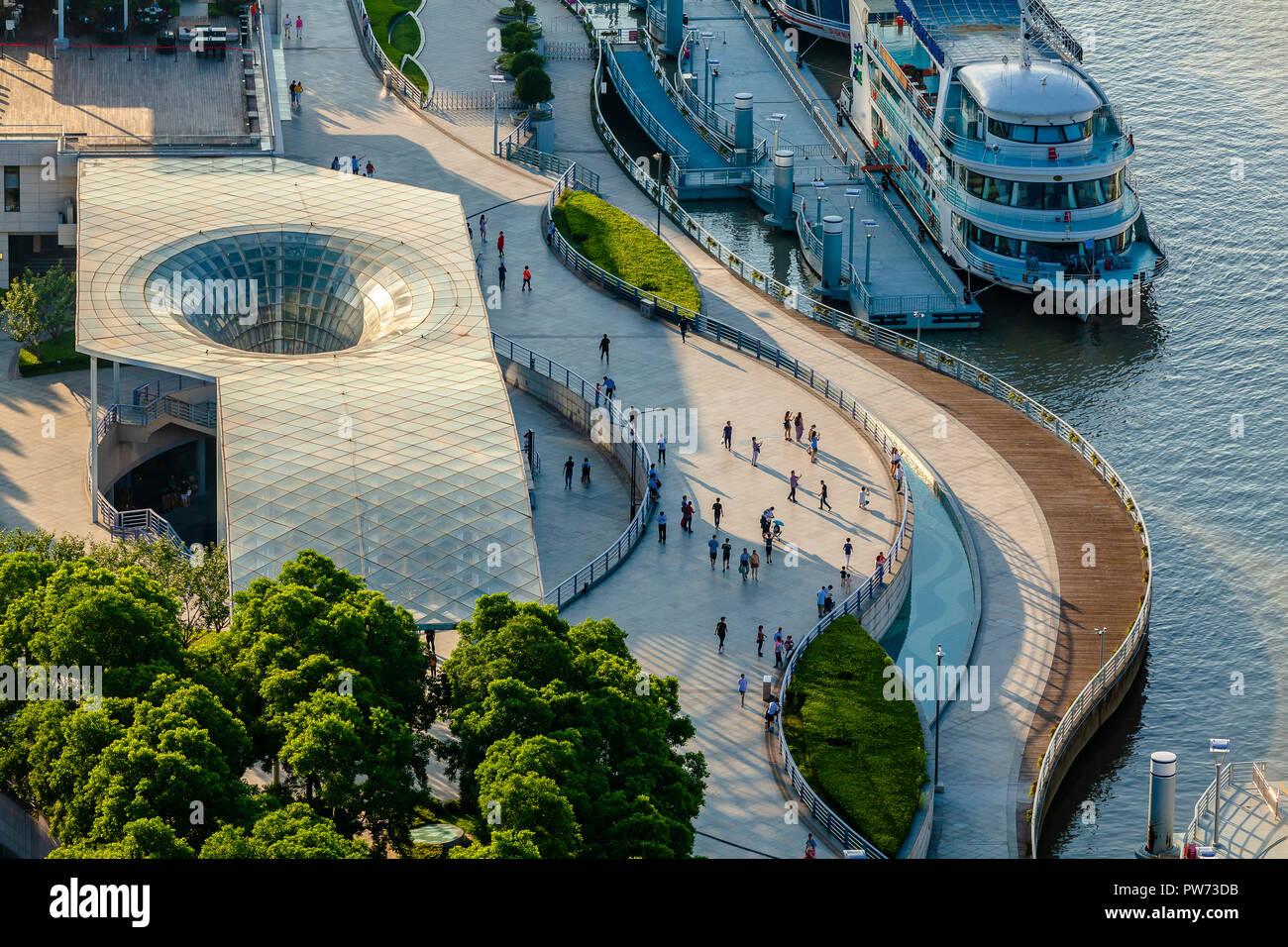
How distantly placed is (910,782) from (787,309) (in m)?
44.5

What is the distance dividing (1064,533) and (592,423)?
22.0 metres

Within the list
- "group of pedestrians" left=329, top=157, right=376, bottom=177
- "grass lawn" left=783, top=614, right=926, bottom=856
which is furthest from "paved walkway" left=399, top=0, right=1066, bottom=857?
"group of pedestrians" left=329, top=157, right=376, bottom=177

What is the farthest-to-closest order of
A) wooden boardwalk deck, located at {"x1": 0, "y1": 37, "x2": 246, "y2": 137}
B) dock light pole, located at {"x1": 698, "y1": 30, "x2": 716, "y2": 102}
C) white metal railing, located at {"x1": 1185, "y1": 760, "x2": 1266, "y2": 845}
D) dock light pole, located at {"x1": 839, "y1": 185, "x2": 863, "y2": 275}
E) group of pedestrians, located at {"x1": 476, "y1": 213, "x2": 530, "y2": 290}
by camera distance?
dock light pole, located at {"x1": 698, "y1": 30, "x2": 716, "y2": 102} → dock light pole, located at {"x1": 839, "y1": 185, "x2": 863, "y2": 275} → wooden boardwalk deck, located at {"x1": 0, "y1": 37, "x2": 246, "y2": 137} → group of pedestrians, located at {"x1": 476, "y1": 213, "x2": 530, "y2": 290} → white metal railing, located at {"x1": 1185, "y1": 760, "x2": 1266, "y2": 845}

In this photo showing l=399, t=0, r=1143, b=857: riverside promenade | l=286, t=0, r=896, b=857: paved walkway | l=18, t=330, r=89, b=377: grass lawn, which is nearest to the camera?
l=286, t=0, r=896, b=857: paved walkway

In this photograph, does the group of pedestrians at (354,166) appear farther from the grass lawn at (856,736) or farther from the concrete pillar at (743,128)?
the grass lawn at (856,736)

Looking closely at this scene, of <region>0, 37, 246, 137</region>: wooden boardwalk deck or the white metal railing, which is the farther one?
<region>0, 37, 246, 137</region>: wooden boardwalk deck

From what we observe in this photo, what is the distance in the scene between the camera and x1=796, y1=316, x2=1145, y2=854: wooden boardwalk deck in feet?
262

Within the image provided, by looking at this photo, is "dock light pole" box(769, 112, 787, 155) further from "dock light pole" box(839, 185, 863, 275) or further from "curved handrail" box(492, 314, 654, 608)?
"curved handrail" box(492, 314, 654, 608)

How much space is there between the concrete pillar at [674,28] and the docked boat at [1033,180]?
2882 cm

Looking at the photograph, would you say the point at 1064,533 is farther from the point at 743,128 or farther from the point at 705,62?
the point at 705,62

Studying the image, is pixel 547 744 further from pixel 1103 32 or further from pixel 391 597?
pixel 1103 32

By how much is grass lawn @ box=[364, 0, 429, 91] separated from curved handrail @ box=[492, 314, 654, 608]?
134 feet

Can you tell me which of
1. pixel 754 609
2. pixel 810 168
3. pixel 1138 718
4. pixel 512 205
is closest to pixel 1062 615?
pixel 1138 718

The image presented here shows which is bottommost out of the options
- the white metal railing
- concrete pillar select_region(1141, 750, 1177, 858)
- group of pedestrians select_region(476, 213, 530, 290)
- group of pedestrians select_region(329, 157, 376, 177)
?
the white metal railing
